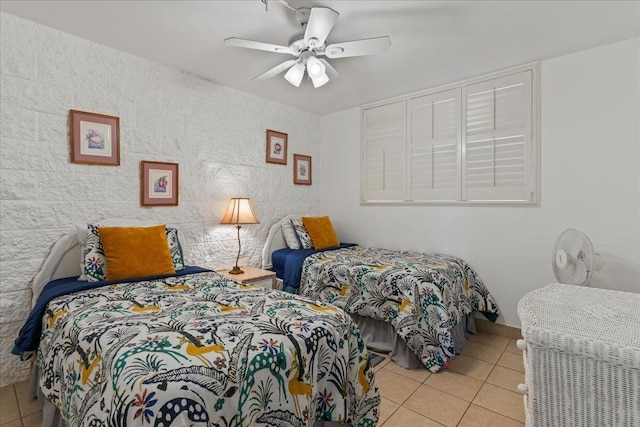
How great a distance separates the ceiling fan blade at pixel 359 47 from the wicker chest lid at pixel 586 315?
1.56 meters

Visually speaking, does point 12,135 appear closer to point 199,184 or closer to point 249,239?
point 199,184

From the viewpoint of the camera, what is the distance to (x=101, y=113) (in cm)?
245

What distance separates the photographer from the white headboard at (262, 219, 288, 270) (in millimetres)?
3543

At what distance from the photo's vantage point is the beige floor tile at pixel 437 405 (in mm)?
1799

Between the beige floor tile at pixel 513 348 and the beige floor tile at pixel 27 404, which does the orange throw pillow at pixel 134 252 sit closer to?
the beige floor tile at pixel 27 404

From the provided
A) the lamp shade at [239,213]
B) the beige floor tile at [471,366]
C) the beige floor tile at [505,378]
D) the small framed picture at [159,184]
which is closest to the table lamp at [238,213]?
the lamp shade at [239,213]

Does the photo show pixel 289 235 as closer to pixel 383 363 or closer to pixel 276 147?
pixel 276 147

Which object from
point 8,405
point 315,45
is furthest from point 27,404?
point 315,45

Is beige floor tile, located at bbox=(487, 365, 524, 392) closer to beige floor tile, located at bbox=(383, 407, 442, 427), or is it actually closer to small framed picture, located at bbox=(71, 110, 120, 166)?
beige floor tile, located at bbox=(383, 407, 442, 427)

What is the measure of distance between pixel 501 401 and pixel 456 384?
0.89 feet

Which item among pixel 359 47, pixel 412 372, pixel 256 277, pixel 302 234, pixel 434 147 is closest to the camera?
pixel 359 47

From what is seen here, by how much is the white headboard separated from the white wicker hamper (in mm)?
2693

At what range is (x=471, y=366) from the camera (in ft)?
7.79

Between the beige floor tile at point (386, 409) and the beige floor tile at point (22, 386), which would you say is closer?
the beige floor tile at point (386, 409)
